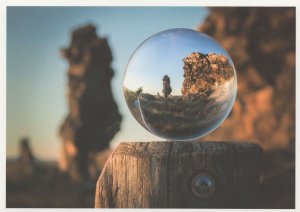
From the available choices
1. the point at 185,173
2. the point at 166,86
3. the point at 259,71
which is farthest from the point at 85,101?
the point at 185,173

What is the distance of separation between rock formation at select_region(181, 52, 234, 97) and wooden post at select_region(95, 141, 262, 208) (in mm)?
611

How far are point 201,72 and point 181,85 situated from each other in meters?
0.15

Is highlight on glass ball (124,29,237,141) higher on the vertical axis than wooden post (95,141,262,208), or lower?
higher

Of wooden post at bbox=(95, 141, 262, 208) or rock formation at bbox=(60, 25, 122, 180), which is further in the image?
rock formation at bbox=(60, 25, 122, 180)

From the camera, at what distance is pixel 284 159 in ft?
22.9

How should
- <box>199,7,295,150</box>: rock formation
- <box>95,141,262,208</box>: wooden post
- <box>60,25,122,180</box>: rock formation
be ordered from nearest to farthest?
<box>95,141,262,208</box>: wooden post → <box>60,25,122,180</box>: rock formation → <box>199,7,295,150</box>: rock formation

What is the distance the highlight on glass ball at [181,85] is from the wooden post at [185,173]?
494 mm

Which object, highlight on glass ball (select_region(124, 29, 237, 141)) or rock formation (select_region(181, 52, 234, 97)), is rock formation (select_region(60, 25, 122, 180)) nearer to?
highlight on glass ball (select_region(124, 29, 237, 141))

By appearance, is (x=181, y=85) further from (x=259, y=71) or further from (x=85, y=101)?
(x=259, y=71)

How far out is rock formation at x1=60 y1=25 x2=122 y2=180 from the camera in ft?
23.4

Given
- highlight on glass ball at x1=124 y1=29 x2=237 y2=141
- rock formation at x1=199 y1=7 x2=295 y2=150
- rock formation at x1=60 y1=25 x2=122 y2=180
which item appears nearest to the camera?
highlight on glass ball at x1=124 y1=29 x2=237 y2=141

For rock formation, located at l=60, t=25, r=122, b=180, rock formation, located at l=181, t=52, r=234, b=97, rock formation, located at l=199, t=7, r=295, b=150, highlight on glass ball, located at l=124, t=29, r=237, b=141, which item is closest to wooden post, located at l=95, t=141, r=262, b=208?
highlight on glass ball, located at l=124, t=29, r=237, b=141

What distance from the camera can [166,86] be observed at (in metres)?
3.33
